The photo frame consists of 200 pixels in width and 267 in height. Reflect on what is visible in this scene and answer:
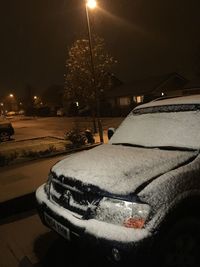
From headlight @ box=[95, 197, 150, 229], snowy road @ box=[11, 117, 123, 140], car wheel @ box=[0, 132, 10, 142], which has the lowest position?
snowy road @ box=[11, 117, 123, 140]

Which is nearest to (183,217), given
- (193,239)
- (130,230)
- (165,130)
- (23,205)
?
(193,239)

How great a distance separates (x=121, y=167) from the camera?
11.3 ft

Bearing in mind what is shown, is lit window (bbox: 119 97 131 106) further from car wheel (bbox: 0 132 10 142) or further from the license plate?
the license plate

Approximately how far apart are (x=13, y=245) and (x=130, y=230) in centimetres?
234

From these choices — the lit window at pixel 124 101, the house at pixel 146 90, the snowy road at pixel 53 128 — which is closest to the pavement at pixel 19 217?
the snowy road at pixel 53 128

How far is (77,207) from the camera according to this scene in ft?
10.9

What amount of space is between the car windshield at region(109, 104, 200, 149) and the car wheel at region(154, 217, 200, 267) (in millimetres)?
896

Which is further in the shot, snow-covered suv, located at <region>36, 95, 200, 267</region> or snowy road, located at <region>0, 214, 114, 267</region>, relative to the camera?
snowy road, located at <region>0, 214, 114, 267</region>

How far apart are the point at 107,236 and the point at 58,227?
0.82 meters

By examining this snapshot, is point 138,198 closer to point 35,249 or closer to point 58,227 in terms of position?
point 58,227

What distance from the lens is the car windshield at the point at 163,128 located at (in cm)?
381

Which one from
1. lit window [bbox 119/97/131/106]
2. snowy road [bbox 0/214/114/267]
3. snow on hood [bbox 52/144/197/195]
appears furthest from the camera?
lit window [bbox 119/97/131/106]

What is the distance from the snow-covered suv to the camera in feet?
9.46

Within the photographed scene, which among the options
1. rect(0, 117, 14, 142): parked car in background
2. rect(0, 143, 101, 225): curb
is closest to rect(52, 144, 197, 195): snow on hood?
rect(0, 143, 101, 225): curb
